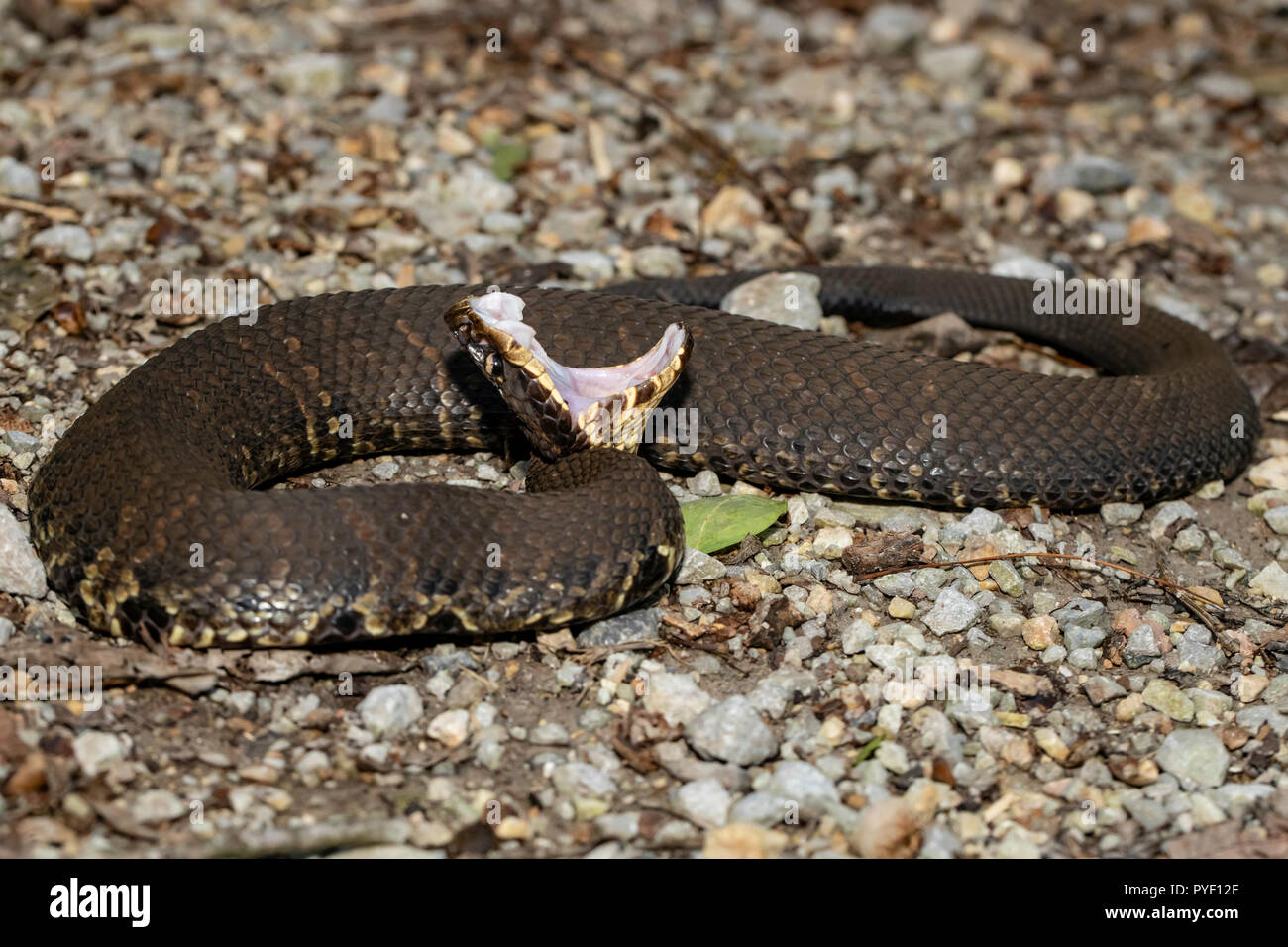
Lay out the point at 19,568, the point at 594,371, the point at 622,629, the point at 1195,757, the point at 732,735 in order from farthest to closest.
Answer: the point at 594,371
the point at 622,629
the point at 19,568
the point at 1195,757
the point at 732,735

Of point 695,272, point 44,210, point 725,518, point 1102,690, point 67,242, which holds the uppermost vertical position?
point 44,210

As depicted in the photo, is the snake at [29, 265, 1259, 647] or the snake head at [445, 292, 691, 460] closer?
the snake at [29, 265, 1259, 647]

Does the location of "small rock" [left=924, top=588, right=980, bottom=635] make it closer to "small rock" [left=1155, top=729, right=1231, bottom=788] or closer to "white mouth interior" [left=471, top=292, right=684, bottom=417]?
"small rock" [left=1155, top=729, right=1231, bottom=788]

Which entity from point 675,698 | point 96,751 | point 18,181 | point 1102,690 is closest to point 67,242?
point 18,181

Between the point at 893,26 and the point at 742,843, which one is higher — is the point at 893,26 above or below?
above

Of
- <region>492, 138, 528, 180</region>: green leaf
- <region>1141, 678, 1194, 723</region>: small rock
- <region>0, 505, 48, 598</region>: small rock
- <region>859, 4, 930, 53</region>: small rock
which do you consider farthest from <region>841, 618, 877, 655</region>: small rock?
<region>859, 4, 930, 53</region>: small rock

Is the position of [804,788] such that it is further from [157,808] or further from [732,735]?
[157,808]
